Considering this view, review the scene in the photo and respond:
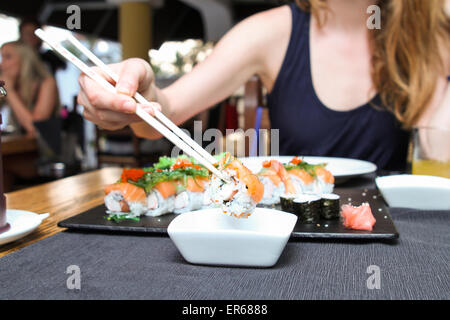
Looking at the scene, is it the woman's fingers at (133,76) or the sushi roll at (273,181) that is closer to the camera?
the woman's fingers at (133,76)

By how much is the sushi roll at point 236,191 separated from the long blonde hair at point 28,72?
3.74 m

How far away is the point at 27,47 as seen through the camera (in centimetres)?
391

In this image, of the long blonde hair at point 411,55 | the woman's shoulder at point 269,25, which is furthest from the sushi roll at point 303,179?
the woman's shoulder at point 269,25

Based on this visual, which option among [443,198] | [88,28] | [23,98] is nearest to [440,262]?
[443,198]

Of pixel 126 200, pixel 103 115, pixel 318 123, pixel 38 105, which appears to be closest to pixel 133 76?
pixel 103 115

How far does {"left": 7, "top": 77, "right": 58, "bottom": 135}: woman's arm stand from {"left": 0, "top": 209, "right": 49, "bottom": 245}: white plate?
3172mm

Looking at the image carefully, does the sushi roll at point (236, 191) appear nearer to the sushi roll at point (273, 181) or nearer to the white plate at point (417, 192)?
the sushi roll at point (273, 181)

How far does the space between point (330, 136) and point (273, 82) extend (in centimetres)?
44

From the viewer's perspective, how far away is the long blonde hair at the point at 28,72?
12.8 ft

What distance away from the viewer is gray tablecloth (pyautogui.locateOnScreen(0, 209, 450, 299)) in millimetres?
595

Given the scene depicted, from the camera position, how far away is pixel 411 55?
5.70 feet

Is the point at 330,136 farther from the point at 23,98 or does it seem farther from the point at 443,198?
the point at 23,98

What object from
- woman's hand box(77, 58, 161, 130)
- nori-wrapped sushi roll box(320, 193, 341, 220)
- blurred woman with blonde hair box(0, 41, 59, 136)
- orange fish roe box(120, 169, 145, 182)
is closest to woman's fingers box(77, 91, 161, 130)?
woman's hand box(77, 58, 161, 130)

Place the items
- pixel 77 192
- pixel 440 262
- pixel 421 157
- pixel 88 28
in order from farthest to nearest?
1. pixel 88 28
2. pixel 77 192
3. pixel 421 157
4. pixel 440 262
